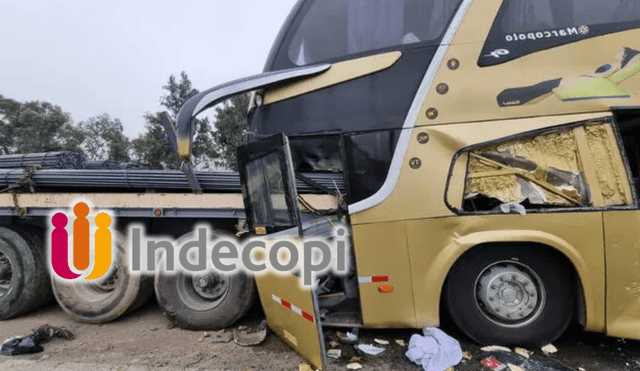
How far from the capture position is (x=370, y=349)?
3311 millimetres

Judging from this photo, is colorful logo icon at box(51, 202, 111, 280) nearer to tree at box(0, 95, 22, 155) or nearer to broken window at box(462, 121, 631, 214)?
broken window at box(462, 121, 631, 214)

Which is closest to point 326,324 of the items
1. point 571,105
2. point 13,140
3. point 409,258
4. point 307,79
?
point 409,258

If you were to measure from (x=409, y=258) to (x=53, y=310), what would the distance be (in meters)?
4.47

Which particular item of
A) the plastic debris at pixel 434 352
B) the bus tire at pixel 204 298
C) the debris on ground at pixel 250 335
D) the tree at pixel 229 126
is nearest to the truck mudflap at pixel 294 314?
the debris on ground at pixel 250 335

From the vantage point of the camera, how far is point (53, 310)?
452 centimetres

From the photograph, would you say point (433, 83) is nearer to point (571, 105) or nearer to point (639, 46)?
point (571, 105)

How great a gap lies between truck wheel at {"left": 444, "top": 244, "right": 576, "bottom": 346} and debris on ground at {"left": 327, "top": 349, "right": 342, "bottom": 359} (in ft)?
3.55

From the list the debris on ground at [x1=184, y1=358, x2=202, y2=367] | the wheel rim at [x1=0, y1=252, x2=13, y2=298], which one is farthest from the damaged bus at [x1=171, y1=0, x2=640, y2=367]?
the wheel rim at [x1=0, y1=252, x2=13, y2=298]

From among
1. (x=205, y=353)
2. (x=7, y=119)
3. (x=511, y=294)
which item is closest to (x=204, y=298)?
(x=205, y=353)

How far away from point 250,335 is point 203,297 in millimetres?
724

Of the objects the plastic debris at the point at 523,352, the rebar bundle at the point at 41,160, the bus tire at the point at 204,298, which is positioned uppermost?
the rebar bundle at the point at 41,160

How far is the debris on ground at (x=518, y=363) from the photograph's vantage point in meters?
2.98

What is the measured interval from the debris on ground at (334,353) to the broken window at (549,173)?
1704 millimetres

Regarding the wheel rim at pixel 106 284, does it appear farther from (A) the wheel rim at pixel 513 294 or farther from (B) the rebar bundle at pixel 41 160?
(A) the wheel rim at pixel 513 294
